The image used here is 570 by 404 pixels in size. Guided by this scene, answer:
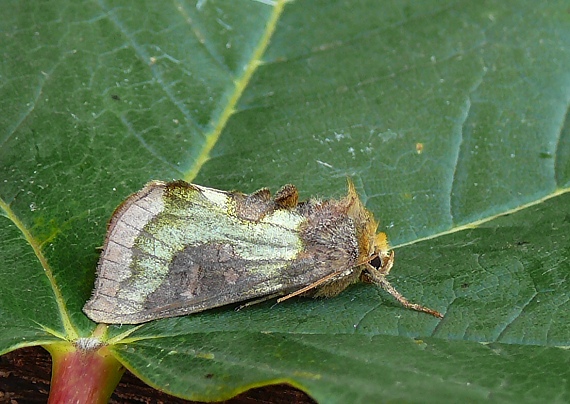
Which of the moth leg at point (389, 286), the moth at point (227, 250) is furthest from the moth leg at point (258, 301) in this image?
the moth leg at point (389, 286)

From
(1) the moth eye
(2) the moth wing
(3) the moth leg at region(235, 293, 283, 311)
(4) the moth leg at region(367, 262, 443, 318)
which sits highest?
(2) the moth wing

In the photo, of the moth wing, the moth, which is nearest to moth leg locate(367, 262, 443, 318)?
the moth

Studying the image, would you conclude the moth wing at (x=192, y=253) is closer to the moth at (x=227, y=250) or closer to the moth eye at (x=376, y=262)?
the moth at (x=227, y=250)

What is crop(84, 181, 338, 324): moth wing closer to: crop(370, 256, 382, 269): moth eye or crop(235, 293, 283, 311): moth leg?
crop(235, 293, 283, 311): moth leg

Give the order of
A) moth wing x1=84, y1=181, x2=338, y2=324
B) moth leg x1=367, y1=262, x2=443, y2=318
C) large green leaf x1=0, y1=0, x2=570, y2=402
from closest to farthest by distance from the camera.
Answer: large green leaf x1=0, y1=0, x2=570, y2=402 → moth leg x1=367, y1=262, x2=443, y2=318 → moth wing x1=84, y1=181, x2=338, y2=324

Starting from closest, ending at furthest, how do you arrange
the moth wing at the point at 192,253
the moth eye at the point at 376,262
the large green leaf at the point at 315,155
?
the large green leaf at the point at 315,155
the moth wing at the point at 192,253
the moth eye at the point at 376,262

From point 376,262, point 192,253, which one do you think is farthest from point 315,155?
point 192,253

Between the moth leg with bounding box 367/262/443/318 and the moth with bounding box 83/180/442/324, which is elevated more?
the moth with bounding box 83/180/442/324
